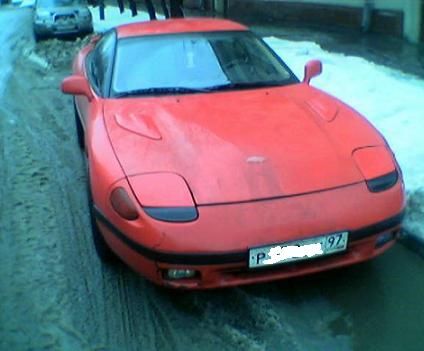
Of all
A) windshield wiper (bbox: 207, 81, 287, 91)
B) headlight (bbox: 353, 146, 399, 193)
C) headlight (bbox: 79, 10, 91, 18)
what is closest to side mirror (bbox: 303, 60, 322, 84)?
windshield wiper (bbox: 207, 81, 287, 91)

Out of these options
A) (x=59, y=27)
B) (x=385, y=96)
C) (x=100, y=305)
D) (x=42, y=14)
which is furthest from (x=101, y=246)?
(x=42, y=14)

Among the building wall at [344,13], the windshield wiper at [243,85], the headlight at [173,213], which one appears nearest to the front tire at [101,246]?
the headlight at [173,213]

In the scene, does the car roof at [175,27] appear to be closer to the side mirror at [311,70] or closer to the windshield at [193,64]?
the windshield at [193,64]

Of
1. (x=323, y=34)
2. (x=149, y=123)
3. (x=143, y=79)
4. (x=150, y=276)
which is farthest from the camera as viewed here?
(x=323, y=34)

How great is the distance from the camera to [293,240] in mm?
3051

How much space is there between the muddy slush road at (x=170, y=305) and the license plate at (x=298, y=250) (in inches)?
13.5

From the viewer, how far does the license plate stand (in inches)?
119

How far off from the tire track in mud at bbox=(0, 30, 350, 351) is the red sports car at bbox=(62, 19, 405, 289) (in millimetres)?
233

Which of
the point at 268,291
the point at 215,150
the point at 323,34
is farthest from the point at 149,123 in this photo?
the point at 323,34

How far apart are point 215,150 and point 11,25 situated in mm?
22071

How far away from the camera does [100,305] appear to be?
3.42 m

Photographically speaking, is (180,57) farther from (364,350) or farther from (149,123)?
(364,350)

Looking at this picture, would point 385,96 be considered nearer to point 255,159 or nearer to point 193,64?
point 193,64

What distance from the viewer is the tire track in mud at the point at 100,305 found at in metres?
3.05
